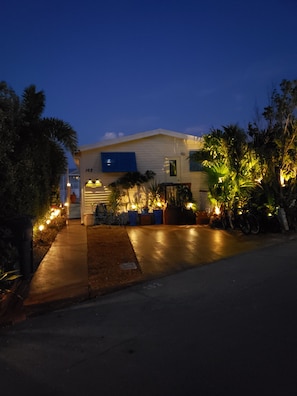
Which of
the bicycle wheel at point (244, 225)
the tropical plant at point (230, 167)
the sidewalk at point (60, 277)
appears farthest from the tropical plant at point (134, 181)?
the sidewalk at point (60, 277)

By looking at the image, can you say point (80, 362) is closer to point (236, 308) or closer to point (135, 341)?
point (135, 341)

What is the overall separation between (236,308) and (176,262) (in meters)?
3.22

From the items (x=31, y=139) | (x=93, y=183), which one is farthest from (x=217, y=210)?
(x=31, y=139)

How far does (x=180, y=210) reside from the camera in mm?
15906

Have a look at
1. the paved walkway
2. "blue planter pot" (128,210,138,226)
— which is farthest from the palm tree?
"blue planter pot" (128,210,138,226)

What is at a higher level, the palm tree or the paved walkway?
the palm tree

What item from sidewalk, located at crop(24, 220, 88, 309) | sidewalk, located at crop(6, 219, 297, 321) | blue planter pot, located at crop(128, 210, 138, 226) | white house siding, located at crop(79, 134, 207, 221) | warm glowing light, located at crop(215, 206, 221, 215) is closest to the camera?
sidewalk, located at crop(24, 220, 88, 309)

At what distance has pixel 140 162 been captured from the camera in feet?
56.6

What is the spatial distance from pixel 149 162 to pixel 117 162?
1.71 metres

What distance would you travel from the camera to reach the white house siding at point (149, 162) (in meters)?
16.8

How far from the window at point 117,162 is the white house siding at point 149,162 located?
395mm

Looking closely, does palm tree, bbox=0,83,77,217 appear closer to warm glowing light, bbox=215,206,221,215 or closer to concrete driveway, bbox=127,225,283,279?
concrete driveway, bbox=127,225,283,279

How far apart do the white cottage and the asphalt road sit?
10.8 meters

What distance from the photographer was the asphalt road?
317 centimetres
